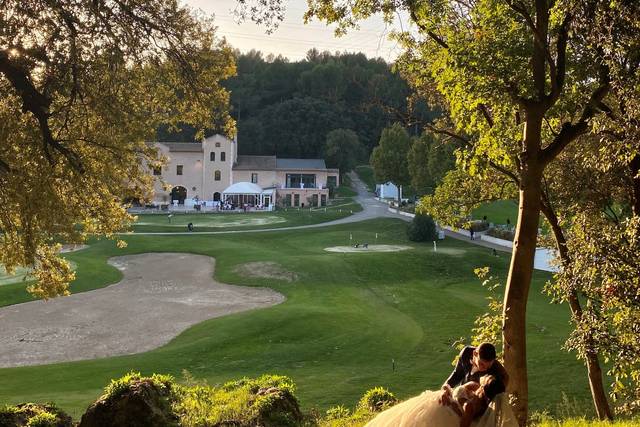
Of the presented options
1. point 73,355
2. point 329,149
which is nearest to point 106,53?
point 73,355

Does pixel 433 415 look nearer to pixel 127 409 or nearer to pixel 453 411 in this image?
pixel 453 411

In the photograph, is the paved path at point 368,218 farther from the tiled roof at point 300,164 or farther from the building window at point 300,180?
the tiled roof at point 300,164

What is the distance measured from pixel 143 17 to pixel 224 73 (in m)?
2.09

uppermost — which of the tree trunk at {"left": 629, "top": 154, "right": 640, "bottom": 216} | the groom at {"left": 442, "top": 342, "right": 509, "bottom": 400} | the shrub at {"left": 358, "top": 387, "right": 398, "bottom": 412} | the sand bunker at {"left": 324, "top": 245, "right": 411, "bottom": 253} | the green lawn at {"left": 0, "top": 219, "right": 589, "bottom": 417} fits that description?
the tree trunk at {"left": 629, "top": 154, "right": 640, "bottom": 216}

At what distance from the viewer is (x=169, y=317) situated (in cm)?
2569

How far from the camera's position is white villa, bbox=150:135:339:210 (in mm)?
82375

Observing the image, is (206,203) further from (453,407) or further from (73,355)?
(453,407)

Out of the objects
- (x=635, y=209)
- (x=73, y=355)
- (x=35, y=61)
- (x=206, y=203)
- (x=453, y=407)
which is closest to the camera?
(x=453, y=407)

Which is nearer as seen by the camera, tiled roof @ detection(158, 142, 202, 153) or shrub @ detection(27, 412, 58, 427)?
shrub @ detection(27, 412, 58, 427)

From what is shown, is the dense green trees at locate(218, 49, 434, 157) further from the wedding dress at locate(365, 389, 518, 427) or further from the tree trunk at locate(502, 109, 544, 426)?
the wedding dress at locate(365, 389, 518, 427)

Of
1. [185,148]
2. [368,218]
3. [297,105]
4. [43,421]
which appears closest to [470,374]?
[43,421]

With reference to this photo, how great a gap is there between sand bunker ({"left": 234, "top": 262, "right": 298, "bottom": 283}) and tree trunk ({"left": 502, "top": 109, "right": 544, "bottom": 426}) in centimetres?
2622

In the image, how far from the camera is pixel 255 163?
8875 centimetres

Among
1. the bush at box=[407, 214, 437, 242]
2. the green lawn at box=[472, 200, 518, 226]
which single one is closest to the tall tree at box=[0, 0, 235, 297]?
the bush at box=[407, 214, 437, 242]
